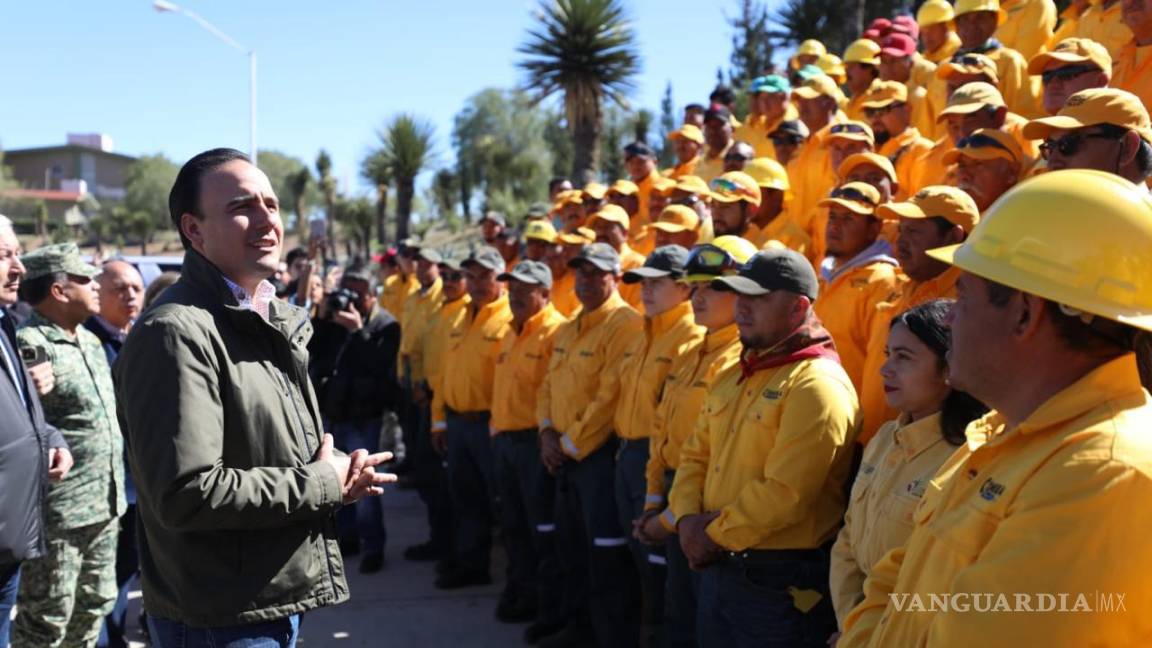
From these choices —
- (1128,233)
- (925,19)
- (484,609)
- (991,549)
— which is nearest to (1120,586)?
(991,549)

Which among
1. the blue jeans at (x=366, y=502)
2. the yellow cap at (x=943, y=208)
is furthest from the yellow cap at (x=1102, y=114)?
the blue jeans at (x=366, y=502)

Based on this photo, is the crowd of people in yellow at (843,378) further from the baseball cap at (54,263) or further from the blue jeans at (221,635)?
→ the baseball cap at (54,263)

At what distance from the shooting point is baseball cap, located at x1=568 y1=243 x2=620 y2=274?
5.46 m

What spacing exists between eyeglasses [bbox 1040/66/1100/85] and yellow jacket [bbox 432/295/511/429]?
387 centimetres

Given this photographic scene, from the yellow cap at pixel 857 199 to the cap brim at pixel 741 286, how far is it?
118 centimetres

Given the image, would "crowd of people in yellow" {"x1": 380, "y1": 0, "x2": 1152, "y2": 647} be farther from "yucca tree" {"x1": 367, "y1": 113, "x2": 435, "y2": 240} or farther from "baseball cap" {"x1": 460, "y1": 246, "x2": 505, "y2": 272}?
"yucca tree" {"x1": 367, "y1": 113, "x2": 435, "y2": 240}

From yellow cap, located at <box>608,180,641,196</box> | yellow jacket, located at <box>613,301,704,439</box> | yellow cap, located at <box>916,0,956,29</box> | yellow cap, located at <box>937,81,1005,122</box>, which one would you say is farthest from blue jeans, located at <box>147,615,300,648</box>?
yellow cap, located at <box>916,0,956,29</box>

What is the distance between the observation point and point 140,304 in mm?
5516

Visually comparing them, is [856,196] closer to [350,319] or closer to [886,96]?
[886,96]

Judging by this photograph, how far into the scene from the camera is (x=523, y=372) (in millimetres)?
5996

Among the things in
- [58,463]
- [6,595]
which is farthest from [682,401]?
[6,595]

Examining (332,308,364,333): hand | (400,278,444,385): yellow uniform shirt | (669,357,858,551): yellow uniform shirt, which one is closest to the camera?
(669,357,858,551): yellow uniform shirt

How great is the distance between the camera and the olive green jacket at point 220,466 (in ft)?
7.09

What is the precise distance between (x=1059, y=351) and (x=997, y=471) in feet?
0.79
